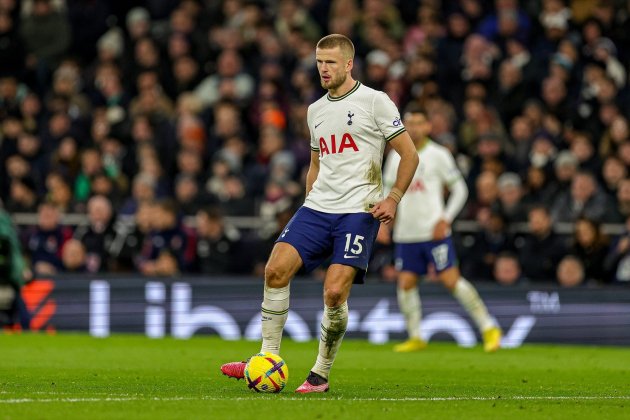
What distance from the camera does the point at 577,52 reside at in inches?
757

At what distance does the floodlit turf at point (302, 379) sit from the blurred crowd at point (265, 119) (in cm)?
239

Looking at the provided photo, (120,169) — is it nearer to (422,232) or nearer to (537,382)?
(422,232)

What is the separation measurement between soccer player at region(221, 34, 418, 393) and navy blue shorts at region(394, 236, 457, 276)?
17.3 feet

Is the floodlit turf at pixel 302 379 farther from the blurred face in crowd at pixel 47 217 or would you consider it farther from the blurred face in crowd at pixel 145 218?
the blurred face in crowd at pixel 47 217

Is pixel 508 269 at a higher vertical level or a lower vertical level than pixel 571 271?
lower

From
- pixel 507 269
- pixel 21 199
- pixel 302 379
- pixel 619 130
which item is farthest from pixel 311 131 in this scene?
pixel 21 199

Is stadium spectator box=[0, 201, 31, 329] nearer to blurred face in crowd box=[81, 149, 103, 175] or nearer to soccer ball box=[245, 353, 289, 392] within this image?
blurred face in crowd box=[81, 149, 103, 175]

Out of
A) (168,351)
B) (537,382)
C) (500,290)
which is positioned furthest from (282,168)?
(537,382)

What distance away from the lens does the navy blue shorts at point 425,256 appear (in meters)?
14.3

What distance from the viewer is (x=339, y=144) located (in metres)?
9.05

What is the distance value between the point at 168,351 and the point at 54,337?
8.99ft

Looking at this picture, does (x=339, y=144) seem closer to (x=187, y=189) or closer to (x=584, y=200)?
(x=584, y=200)

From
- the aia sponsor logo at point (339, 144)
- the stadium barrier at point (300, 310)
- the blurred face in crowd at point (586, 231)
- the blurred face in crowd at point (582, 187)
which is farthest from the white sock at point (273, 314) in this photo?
the blurred face in crowd at point (582, 187)

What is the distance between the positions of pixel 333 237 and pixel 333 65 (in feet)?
3.80
